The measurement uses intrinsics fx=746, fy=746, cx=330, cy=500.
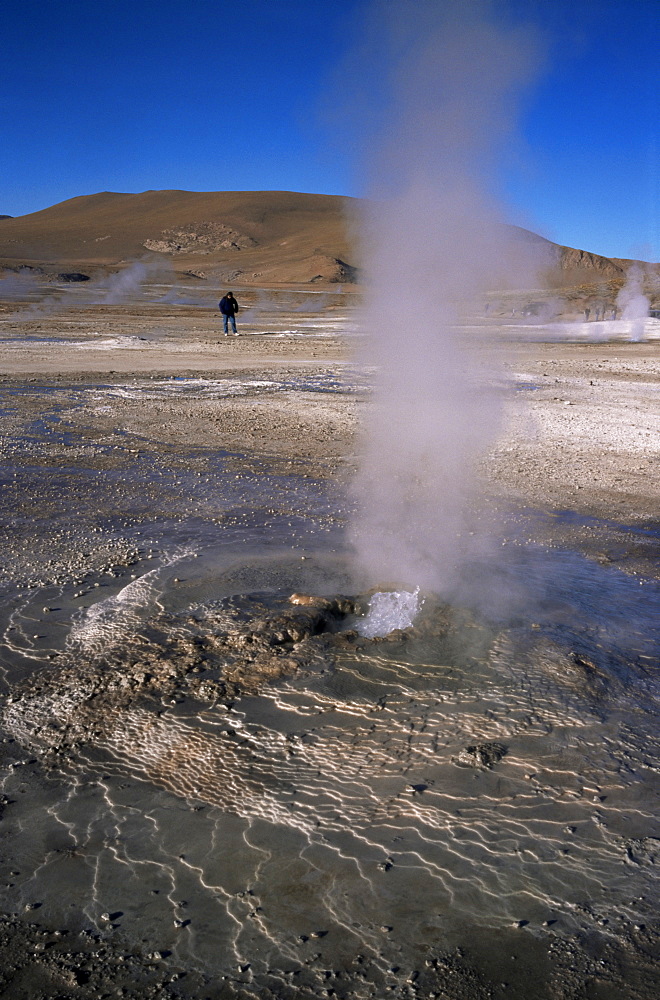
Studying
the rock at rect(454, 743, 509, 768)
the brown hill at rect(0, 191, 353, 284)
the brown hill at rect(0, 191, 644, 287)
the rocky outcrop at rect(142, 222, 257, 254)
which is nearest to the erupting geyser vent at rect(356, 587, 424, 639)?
the rock at rect(454, 743, 509, 768)

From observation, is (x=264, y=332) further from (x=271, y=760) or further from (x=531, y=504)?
(x=271, y=760)

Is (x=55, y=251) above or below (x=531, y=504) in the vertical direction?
above

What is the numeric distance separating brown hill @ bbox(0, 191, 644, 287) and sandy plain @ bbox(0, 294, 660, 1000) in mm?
Result: 47638

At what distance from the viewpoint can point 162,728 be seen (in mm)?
2768

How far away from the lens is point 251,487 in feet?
19.9

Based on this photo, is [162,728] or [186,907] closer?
[186,907]

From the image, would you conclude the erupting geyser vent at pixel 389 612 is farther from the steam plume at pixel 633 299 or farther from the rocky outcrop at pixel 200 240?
the rocky outcrop at pixel 200 240

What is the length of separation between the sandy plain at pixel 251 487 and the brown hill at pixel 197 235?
47.6m

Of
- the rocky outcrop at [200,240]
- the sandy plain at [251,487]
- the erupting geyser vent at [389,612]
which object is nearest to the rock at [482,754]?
the sandy plain at [251,487]

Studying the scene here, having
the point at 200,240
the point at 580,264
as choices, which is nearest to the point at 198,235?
the point at 200,240

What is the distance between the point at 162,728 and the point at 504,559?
96.6 inches

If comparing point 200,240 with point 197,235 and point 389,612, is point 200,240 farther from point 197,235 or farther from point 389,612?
point 389,612

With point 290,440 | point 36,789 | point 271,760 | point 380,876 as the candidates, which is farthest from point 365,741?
point 290,440

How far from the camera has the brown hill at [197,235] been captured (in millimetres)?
70875
